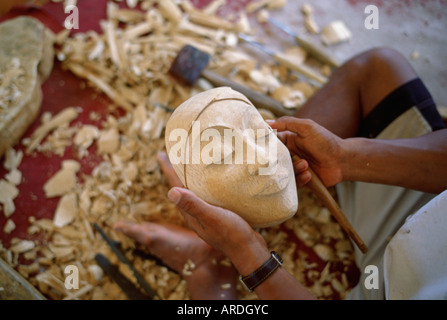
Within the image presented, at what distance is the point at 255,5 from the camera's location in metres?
3.11

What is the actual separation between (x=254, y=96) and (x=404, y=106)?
0.95 meters

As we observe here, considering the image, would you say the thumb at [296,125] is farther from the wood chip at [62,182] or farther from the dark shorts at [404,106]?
the wood chip at [62,182]

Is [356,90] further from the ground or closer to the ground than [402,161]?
further from the ground

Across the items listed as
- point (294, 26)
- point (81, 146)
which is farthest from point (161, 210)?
point (294, 26)

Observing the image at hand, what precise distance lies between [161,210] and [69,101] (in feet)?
3.90

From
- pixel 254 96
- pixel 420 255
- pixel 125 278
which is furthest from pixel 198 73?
pixel 420 255

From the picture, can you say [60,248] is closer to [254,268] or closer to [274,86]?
[254,268]

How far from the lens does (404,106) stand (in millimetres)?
1764

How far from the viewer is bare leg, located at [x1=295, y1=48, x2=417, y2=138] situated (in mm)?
1854

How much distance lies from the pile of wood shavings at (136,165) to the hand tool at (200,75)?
9cm

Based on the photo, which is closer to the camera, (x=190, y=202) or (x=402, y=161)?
(x=190, y=202)

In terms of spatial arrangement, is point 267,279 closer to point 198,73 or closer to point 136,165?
point 136,165

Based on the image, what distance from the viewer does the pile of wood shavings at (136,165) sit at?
6.43ft
